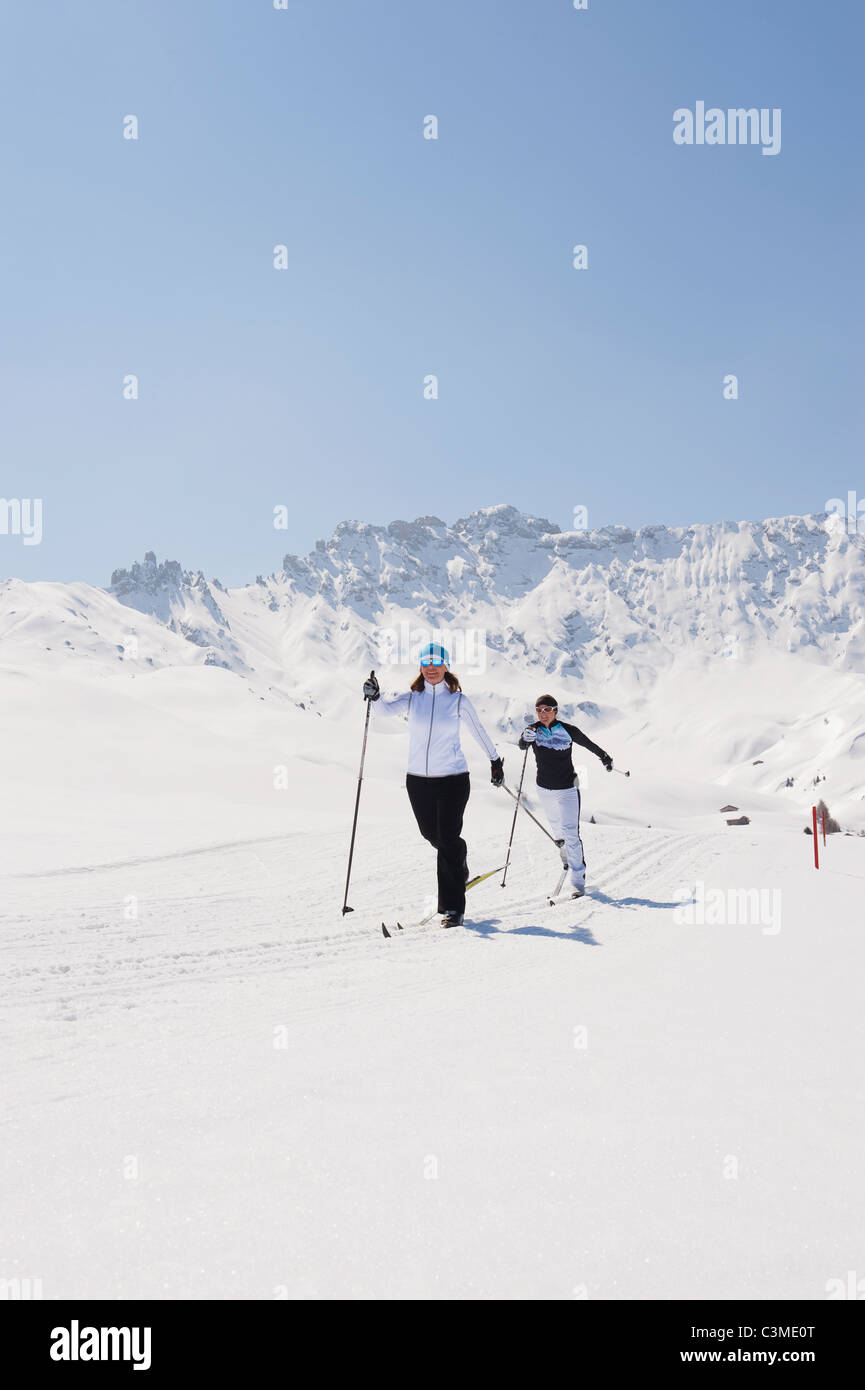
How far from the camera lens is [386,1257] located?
2.02 metres

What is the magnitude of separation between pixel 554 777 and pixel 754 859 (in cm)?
510

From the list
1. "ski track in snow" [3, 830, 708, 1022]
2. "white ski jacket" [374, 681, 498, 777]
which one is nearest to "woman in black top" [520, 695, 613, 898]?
"ski track in snow" [3, 830, 708, 1022]

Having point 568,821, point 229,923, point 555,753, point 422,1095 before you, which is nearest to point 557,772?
point 555,753

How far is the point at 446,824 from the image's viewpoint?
24.7ft

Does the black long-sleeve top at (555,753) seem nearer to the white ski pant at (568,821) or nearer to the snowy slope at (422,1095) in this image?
the white ski pant at (568,821)

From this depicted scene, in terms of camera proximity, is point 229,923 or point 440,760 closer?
point 229,923

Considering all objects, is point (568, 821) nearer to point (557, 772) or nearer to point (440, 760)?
point (557, 772)

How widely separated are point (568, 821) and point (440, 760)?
2.59m

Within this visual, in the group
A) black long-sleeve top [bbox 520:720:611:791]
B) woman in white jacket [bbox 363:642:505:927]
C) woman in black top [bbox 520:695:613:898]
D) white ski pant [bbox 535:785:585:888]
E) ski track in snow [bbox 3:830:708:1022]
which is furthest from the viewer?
black long-sleeve top [bbox 520:720:611:791]

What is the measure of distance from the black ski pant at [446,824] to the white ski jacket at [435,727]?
108 mm

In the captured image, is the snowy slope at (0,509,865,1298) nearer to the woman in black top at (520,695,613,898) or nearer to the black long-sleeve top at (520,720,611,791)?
the woman in black top at (520,695,613,898)

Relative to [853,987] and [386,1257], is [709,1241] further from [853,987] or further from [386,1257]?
[853,987]

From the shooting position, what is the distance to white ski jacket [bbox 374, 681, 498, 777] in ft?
25.4
